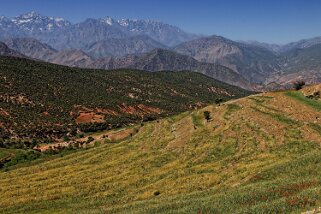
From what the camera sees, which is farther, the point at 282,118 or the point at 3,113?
the point at 3,113

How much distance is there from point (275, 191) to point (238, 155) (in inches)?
1203

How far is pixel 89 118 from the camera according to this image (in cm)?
19025

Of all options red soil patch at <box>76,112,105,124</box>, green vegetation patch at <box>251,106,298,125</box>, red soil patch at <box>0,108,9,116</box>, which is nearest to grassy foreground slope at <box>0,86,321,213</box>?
green vegetation patch at <box>251,106,298,125</box>

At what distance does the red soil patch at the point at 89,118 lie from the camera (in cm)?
18596

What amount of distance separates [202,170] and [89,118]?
435 ft

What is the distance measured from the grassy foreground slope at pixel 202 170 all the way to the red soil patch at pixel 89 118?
86.0 meters

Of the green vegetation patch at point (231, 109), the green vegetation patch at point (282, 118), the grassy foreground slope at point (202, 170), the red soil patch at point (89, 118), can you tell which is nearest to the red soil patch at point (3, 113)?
the red soil patch at point (89, 118)

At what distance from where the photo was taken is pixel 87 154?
96.4 meters

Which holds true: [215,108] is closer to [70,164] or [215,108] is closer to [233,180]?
[70,164]

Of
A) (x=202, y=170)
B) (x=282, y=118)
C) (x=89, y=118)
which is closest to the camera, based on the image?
(x=202, y=170)

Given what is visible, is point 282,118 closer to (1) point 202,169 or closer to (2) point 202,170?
(1) point 202,169

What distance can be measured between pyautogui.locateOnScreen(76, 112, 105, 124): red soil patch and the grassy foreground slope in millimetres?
85957

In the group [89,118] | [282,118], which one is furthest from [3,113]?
[282,118]

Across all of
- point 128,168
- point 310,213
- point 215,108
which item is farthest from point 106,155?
point 310,213
